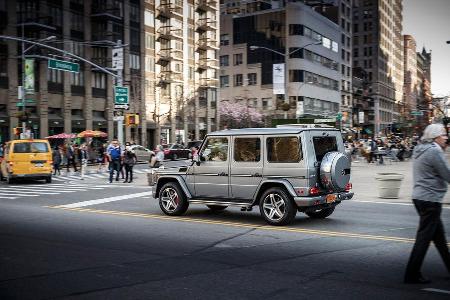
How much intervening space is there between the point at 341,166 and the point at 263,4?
98.1 metres

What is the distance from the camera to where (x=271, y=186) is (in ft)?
35.9

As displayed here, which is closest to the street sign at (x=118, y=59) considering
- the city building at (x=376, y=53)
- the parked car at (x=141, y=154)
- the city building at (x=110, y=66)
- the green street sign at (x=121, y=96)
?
the green street sign at (x=121, y=96)

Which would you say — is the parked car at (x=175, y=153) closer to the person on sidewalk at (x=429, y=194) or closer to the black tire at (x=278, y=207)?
the black tire at (x=278, y=207)

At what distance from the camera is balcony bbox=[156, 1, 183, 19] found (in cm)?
6469

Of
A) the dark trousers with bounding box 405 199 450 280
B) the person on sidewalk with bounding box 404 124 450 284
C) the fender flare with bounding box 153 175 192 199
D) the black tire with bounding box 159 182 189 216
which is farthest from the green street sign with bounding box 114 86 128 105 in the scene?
the dark trousers with bounding box 405 199 450 280

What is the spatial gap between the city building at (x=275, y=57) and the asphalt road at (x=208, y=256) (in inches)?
2777

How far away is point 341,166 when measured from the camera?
35.1 ft

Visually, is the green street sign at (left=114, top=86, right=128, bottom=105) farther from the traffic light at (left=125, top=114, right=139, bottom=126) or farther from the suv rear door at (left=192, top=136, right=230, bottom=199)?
the suv rear door at (left=192, top=136, right=230, bottom=199)

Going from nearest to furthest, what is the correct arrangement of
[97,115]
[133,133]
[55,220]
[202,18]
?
1. [55,220]
2. [97,115]
3. [133,133]
4. [202,18]

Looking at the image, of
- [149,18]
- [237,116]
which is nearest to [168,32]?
[149,18]

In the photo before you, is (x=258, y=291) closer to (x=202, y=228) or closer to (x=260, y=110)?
(x=202, y=228)

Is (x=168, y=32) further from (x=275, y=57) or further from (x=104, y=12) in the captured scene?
(x=275, y=57)

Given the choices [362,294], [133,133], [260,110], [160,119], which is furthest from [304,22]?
[362,294]

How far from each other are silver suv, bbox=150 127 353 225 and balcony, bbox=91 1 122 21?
45188 mm
